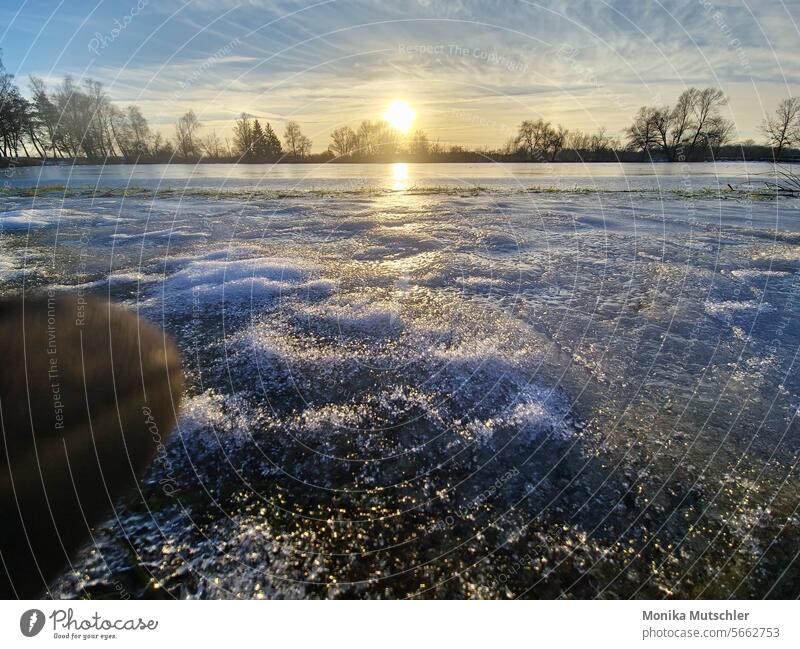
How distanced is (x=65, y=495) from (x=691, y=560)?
4925mm

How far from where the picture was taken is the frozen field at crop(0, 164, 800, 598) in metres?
2.74

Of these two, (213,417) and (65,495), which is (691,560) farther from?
(65,495)

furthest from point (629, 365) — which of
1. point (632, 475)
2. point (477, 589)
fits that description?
point (477, 589)
